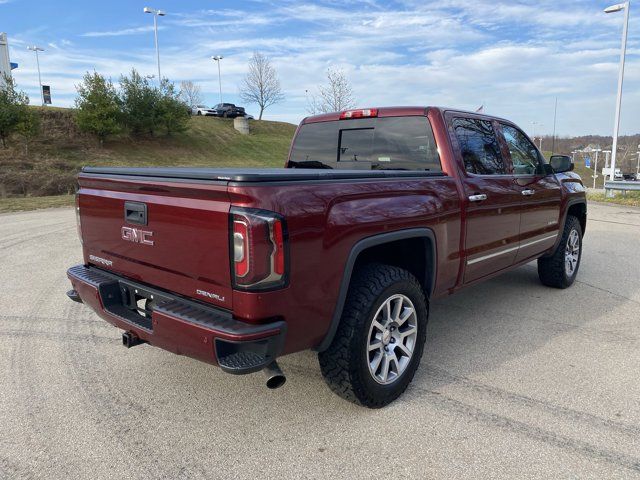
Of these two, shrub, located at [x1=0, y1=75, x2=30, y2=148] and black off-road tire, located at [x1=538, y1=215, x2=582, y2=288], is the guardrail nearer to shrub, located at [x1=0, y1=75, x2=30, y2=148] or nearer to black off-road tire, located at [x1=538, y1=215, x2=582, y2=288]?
black off-road tire, located at [x1=538, y1=215, x2=582, y2=288]

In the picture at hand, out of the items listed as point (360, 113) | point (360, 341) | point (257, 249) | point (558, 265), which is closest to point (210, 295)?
point (257, 249)

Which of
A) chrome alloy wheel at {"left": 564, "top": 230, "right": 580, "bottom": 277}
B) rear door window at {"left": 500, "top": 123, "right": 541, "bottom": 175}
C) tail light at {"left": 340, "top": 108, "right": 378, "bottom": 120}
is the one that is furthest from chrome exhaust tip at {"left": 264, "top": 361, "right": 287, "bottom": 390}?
chrome alloy wheel at {"left": 564, "top": 230, "right": 580, "bottom": 277}

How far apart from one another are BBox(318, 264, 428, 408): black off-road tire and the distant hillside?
19.4 m

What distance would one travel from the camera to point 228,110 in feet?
173

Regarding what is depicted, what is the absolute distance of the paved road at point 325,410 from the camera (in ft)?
8.15

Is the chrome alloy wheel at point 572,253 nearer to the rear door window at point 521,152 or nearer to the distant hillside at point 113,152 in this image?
the rear door window at point 521,152

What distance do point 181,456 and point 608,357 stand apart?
318 cm

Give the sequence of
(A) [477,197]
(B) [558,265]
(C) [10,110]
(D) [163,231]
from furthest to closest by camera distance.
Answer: (C) [10,110] → (B) [558,265] → (A) [477,197] → (D) [163,231]

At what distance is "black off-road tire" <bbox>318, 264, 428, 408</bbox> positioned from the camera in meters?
2.77

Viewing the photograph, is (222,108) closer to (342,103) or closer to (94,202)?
(342,103)

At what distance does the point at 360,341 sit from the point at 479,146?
7.36 ft

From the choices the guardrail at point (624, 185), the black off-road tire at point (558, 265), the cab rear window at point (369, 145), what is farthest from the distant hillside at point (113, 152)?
the guardrail at point (624, 185)

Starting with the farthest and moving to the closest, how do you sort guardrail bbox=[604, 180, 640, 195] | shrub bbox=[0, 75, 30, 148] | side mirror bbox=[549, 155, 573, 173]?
shrub bbox=[0, 75, 30, 148] < guardrail bbox=[604, 180, 640, 195] < side mirror bbox=[549, 155, 573, 173]

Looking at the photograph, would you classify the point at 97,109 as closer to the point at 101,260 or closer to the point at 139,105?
the point at 139,105
